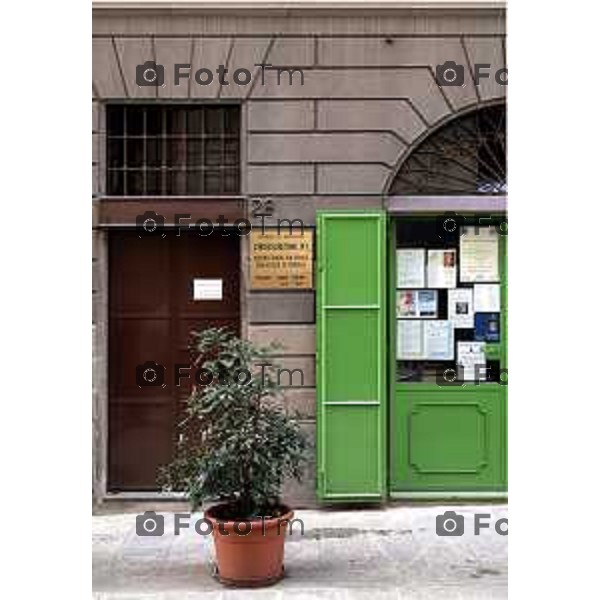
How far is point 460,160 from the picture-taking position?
9.23m

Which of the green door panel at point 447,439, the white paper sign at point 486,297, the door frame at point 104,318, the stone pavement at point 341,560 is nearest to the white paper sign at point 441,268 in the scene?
the white paper sign at point 486,297

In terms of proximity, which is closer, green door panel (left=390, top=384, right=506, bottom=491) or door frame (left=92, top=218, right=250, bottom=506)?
door frame (left=92, top=218, right=250, bottom=506)

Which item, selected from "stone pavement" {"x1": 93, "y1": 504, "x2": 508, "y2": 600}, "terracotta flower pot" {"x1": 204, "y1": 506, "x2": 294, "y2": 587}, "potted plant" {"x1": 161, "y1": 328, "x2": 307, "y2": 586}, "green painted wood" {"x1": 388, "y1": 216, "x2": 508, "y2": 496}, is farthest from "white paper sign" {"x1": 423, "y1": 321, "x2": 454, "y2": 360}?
"terracotta flower pot" {"x1": 204, "y1": 506, "x2": 294, "y2": 587}

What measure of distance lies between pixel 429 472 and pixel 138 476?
284 cm

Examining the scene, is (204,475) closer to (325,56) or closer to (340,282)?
(340,282)

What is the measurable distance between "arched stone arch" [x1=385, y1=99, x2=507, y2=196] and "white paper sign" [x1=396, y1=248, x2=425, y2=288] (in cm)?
57

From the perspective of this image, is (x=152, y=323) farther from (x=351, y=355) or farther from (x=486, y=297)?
(x=486, y=297)

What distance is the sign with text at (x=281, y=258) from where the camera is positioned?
900cm

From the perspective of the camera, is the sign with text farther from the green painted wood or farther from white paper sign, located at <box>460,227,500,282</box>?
white paper sign, located at <box>460,227,500,282</box>

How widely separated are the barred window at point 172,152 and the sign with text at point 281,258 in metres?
0.67

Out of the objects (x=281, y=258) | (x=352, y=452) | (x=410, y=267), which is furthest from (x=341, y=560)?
(x=410, y=267)

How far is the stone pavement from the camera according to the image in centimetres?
A: 659

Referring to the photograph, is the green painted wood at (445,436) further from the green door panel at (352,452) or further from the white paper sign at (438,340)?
the green door panel at (352,452)

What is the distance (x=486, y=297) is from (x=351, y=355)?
1.50 metres
